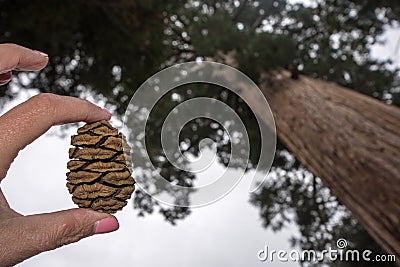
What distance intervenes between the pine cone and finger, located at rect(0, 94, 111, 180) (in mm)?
32

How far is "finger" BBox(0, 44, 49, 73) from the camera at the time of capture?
0.73 m

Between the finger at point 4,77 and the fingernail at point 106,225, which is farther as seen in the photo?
the finger at point 4,77

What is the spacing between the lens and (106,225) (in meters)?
0.70

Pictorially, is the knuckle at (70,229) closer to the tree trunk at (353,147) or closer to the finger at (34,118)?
the finger at (34,118)

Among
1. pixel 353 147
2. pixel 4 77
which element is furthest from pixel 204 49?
pixel 4 77

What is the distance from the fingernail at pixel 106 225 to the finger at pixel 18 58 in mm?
310

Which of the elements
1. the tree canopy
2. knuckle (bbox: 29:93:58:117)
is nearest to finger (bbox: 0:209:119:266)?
knuckle (bbox: 29:93:58:117)

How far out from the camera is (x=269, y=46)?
4.05m

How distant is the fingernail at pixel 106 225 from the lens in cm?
70

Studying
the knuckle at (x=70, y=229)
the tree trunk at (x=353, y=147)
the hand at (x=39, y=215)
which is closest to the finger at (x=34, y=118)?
the hand at (x=39, y=215)

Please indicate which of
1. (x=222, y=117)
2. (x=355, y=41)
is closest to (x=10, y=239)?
(x=222, y=117)

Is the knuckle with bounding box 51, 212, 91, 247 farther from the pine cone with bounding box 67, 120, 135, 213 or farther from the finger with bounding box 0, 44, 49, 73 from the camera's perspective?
the finger with bounding box 0, 44, 49, 73

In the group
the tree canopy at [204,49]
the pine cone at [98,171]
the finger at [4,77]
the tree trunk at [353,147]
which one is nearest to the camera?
the pine cone at [98,171]

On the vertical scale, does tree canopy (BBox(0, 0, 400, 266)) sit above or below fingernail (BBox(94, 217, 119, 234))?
above
